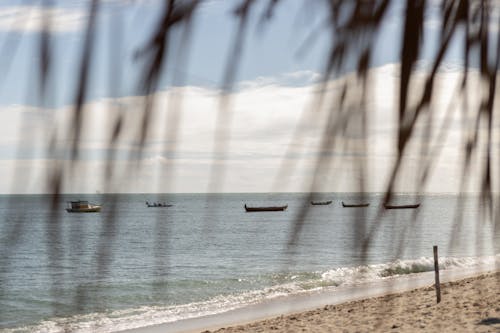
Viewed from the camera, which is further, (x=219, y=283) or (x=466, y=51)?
(x=219, y=283)

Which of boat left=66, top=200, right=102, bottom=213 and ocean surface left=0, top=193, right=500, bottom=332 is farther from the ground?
boat left=66, top=200, right=102, bottom=213

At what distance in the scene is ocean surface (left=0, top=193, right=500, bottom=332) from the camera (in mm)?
437

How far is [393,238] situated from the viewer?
594 mm

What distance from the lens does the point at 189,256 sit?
42.2m

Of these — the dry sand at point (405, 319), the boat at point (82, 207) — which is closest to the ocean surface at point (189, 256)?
the boat at point (82, 207)

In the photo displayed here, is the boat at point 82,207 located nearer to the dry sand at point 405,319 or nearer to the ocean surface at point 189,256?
the ocean surface at point 189,256

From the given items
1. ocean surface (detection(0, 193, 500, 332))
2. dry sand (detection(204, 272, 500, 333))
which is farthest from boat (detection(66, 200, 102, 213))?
dry sand (detection(204, 272, 500, 333))

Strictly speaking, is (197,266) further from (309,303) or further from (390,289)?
(390,289)

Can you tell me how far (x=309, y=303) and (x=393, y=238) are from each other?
70.6ft

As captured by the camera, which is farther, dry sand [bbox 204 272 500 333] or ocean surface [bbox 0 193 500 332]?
dry sand [bbox 204 272 500 333]

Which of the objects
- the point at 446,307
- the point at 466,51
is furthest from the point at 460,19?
the point at 446,307

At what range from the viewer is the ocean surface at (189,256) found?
44cm

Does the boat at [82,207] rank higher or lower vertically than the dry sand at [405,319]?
higher

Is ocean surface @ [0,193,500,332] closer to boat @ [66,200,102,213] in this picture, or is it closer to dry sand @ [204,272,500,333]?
boat @ [66,200,102,213]
